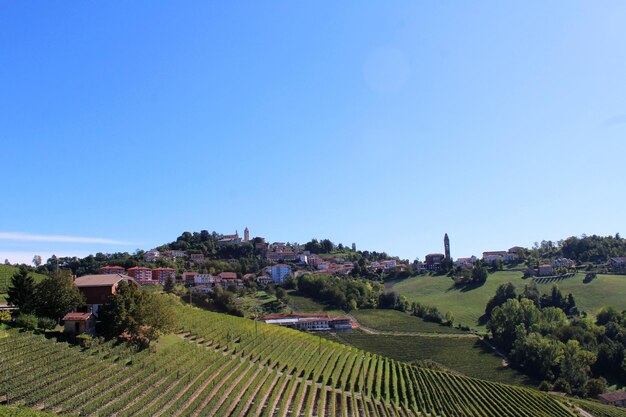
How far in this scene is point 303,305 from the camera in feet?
328

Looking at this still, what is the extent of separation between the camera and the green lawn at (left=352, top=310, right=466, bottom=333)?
84.4m

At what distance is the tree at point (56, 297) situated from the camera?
110ft

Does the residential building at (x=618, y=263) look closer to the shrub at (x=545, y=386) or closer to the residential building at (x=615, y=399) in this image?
the residential building at (x=615, y=399)

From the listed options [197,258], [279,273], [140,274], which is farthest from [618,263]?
[140,274]

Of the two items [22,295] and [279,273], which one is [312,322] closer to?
[279,273]

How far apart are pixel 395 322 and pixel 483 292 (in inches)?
1426

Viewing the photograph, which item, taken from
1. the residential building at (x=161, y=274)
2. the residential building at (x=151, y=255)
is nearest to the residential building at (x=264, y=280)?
the residential building at (x=161, y=274)

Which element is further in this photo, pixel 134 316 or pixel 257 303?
pixel 257 303

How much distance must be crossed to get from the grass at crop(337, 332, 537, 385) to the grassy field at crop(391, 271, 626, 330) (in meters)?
17.8

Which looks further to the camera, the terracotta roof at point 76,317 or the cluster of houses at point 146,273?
the cluster of houses at point 146,273

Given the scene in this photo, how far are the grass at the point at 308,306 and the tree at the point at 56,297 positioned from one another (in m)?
64.3

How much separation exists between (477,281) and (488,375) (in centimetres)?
6220

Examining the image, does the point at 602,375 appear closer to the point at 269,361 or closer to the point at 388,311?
the point at 388,311

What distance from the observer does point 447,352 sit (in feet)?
231
